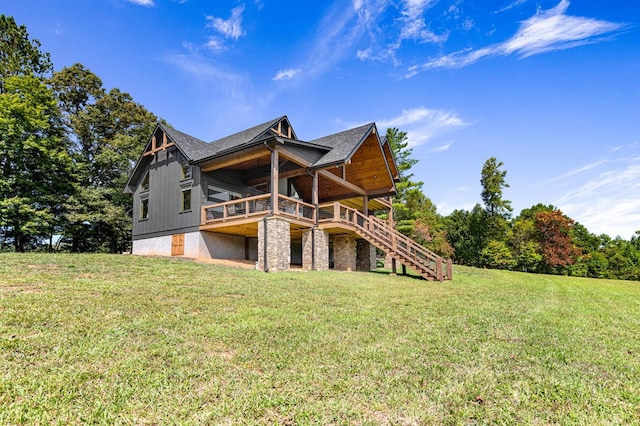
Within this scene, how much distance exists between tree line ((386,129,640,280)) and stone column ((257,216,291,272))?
16874mm

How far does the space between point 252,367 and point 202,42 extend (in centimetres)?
1591

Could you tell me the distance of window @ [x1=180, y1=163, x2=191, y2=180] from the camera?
17.4 m

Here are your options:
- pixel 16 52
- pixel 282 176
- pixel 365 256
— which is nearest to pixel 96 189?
pixel 16 52

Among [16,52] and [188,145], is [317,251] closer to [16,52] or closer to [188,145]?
[188,145]

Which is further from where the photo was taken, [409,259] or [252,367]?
[409,259]

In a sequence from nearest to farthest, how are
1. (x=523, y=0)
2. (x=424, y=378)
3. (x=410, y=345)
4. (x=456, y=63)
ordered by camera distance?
(x=424, y=378)
(x=410, y=345)
(x=523, y=0)
(x=456, y=63)

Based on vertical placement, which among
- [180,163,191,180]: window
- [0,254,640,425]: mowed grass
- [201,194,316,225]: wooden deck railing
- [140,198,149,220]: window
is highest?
[180,163,191,180]: window

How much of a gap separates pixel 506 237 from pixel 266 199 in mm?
27081

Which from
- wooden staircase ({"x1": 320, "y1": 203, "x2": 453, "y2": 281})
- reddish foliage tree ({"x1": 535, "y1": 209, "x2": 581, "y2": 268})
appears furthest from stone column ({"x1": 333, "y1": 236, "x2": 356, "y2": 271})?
reddish foliage tree ({"x1": 535, "y1": 209, "x2": 581, "y2": 268})

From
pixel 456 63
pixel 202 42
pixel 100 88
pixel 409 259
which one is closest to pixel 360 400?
pixel 409 259

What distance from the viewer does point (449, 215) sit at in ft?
134

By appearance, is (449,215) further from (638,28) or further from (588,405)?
(588,405)

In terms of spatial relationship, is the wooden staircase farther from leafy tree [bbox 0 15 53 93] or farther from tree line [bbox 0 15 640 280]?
leafy tree [bbox 0 15 53 93]

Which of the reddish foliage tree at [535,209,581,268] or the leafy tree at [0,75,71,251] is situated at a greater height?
the leafy tree at [0,75,71,251]
